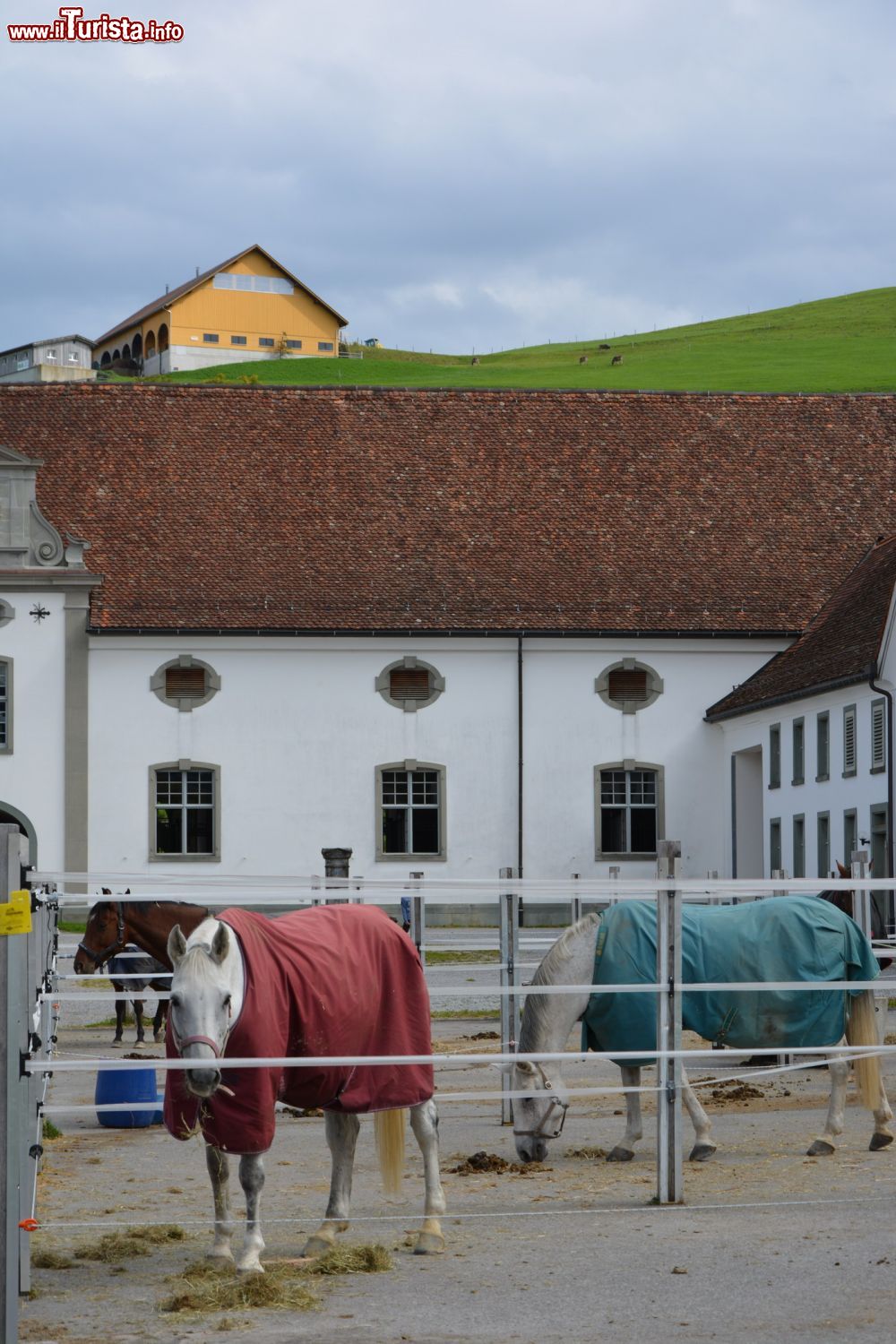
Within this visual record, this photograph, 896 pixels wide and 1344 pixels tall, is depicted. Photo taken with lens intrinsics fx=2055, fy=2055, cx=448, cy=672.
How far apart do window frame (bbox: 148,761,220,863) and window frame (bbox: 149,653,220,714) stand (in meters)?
1.06

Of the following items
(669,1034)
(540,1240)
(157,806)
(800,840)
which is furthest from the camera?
(157,806)

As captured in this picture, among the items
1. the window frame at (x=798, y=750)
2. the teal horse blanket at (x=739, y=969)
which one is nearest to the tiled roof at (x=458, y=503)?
the window frame at (x=798, y=750)

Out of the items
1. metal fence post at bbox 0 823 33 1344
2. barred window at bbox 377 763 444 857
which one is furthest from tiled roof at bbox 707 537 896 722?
metal fence post at bbox 0 823 33 1344

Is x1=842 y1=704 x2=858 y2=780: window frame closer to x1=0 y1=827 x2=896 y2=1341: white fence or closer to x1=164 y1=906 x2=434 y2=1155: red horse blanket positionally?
x1=0 y1=827 x2=896 y2=1341: white fence

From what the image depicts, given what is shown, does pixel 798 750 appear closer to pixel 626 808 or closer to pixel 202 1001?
pixel 626 808

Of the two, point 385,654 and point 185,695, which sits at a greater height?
point 385,654

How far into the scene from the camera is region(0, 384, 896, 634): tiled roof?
1570 inches

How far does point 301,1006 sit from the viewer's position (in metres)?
9.30

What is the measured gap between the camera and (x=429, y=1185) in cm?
977

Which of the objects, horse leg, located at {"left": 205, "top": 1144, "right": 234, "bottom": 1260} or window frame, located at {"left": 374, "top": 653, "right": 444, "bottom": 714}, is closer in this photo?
horse leg, located at {"left": 205, "top": 1144, "right": 234, "bottom": 1260}

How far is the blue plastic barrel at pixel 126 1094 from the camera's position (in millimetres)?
14328

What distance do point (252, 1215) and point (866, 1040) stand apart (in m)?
4.83

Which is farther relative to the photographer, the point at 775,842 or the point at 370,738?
the point at 370,738

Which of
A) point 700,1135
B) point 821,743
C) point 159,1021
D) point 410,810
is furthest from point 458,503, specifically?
point 700,1135
